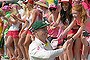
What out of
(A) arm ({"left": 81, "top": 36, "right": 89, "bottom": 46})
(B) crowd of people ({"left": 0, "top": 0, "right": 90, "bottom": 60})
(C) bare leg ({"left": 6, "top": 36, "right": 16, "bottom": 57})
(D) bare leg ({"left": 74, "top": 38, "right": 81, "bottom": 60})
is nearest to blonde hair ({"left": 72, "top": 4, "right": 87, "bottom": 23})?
(B) crowd of people ({"left": 0, "top": 0, "right": 90, "bottom": 60})

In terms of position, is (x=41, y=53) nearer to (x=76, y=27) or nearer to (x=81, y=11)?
(x=81, y=11)

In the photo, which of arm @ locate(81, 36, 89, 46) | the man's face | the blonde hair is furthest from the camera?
arm @ locate(81, 36, 89, 46)

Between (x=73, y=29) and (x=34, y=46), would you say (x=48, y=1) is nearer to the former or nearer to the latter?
(x=73, y=29)

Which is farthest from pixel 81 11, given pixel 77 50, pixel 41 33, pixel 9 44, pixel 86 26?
pixel 9 44

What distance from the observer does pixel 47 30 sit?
16.1ft

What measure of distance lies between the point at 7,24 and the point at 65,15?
133 inches

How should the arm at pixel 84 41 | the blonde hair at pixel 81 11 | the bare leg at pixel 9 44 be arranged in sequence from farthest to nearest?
the bare leg at pixel 9 44 < the arm at pixel 84 41 < the blonde hair at pixel 81 11

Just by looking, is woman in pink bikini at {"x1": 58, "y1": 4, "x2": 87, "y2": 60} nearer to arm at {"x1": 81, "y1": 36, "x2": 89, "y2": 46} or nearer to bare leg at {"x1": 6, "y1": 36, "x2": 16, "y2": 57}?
arm at {"x1": 81, "y1": 36, "x2": 89, "y2": 46}

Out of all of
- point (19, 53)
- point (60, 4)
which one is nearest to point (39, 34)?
point (60, 4)

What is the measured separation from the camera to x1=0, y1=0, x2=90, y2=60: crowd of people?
182 inches

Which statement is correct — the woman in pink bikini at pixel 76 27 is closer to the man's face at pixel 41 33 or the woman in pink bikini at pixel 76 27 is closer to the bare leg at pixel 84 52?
the bare leg at pixel 84 52

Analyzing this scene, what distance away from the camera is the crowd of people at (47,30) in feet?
15.1

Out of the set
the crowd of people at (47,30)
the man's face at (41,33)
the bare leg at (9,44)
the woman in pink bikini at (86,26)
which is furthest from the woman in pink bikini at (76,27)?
the bare leg at (9,44)

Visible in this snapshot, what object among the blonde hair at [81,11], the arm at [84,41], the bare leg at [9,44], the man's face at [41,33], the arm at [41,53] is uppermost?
the blonde hair at [81,11]
